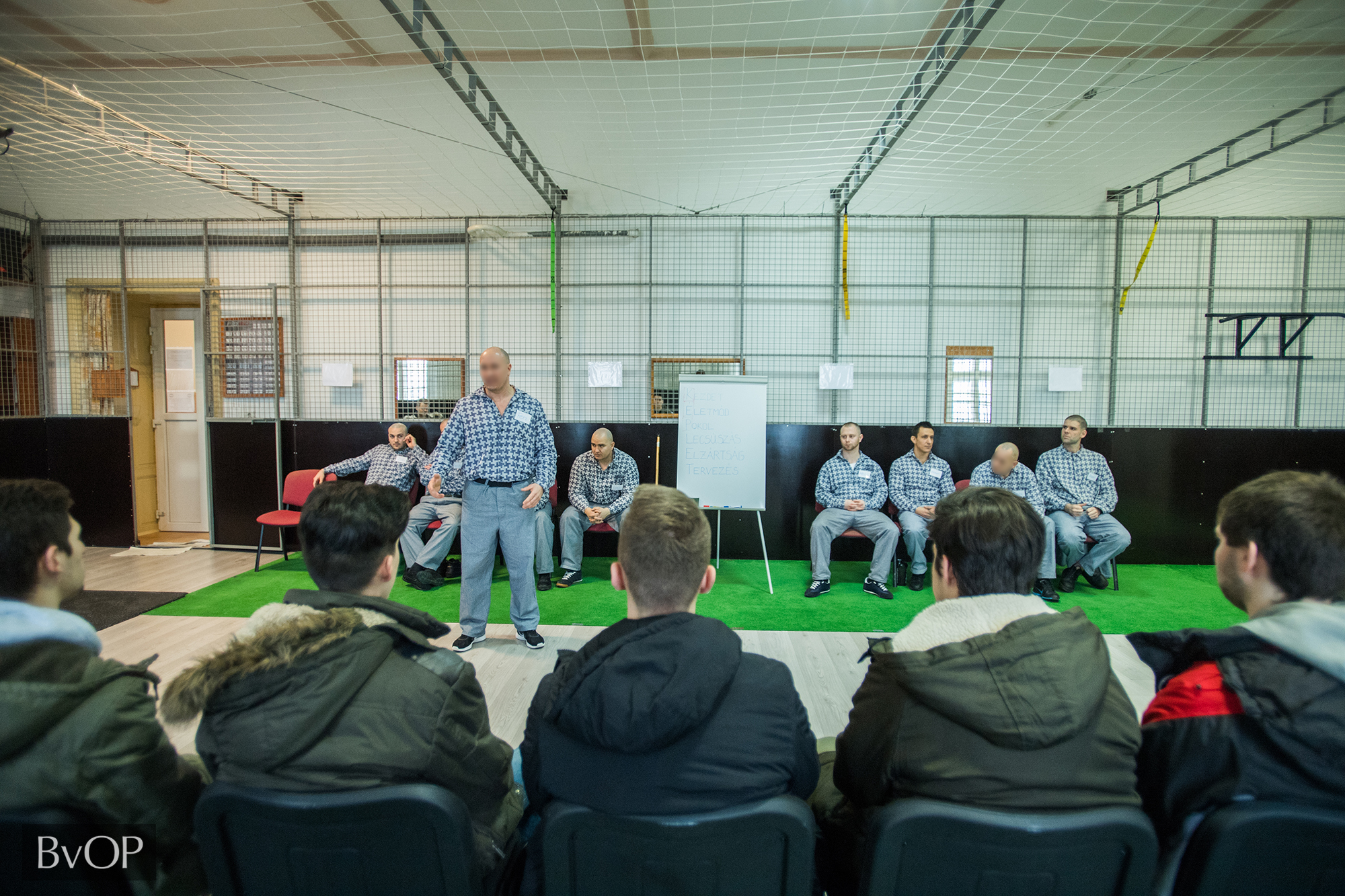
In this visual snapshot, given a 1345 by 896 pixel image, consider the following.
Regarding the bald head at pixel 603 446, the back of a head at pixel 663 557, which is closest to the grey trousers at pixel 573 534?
the bald head at pixel 603 446

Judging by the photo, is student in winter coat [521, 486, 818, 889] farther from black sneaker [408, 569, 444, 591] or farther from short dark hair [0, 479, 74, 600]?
black sneaker [408, 569, 444, 591]

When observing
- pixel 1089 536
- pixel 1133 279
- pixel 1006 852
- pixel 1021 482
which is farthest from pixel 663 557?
pixel 1133 279

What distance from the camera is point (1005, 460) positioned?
4.62 meters

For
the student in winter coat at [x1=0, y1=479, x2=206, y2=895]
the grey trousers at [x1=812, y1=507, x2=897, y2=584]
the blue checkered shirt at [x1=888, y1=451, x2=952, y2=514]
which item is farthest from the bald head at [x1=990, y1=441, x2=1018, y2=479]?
the student in winter coat at [x1=0, y1=479, x2=206, y2=895]

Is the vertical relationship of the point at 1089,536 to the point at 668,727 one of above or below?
below

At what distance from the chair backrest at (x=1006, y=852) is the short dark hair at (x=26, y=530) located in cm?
169

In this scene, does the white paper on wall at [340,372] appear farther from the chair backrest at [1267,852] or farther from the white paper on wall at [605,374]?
the chair backrest at [1267,852]

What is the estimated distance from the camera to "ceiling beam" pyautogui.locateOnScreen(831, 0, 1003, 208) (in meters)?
2.83

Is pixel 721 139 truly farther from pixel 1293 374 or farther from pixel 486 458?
pixel 1293 374

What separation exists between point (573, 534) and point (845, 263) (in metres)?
3.52

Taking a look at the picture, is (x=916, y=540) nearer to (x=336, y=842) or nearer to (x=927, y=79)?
(x=927, y=79)

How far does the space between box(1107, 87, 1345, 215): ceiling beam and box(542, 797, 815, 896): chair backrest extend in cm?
542

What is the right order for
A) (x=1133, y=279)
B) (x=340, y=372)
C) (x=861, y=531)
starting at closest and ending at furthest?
(x=861, y=531) → (x=1133, y=279) → (x=340, y=372)

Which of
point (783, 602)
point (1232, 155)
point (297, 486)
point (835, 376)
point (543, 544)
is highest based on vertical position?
point (1232, 155)
